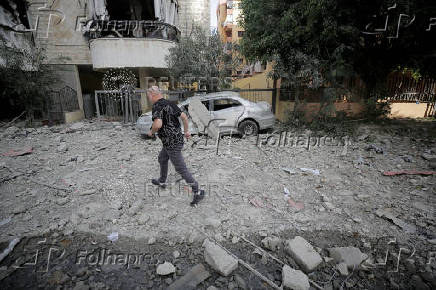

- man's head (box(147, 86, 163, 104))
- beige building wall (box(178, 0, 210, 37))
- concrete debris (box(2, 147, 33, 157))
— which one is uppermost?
beige building wall (box(178, 0, 210, 37))

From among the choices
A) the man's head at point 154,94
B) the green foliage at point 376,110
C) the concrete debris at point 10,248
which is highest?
the man's head at point 154,94

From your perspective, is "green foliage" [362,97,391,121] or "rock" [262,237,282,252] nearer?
"rock" [262,237,282,252]

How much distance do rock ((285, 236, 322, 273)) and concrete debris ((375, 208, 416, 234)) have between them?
4.57 ft

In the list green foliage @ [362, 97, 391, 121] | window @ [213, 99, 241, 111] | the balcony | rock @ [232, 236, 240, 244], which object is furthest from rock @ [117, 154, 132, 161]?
green foliage @ [362, 97, 391, 121]

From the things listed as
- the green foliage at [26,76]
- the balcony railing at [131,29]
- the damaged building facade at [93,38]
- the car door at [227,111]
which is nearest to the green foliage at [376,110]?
the car door at [227,111]

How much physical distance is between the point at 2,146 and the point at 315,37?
35.0 feet

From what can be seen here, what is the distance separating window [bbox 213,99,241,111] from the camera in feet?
22.0

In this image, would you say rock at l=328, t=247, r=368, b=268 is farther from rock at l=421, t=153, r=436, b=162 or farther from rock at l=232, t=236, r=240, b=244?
rock at l=421, t=153, r=436, b=162

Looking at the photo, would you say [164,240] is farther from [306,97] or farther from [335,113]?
[306,97]

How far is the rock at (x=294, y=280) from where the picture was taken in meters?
1.91

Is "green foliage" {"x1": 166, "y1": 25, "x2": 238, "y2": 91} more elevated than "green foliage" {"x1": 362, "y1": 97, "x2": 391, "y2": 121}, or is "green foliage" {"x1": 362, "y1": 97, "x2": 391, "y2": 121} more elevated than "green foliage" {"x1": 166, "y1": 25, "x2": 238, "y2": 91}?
"green foliage" {"x1": 166, "y1": 25, "x2": 238, "y2": 91}

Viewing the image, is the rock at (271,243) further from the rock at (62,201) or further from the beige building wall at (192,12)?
the beige building wall at (192,12)

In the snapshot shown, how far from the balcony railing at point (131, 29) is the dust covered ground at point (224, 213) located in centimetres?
747

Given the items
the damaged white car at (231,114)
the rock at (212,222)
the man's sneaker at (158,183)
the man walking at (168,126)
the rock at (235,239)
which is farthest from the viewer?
the damaged white car at (231,114)
